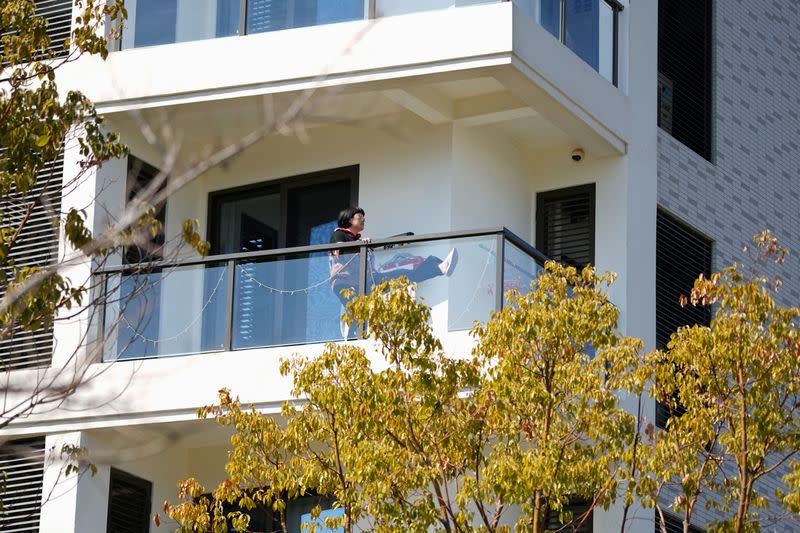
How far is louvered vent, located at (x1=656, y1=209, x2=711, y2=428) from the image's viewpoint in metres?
21.2

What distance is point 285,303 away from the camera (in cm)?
1888

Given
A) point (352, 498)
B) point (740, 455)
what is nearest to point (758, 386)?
point (740, 455)

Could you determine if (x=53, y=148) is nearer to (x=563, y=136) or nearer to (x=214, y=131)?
(x=214, y=131)

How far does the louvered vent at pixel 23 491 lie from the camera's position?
62.5 ft

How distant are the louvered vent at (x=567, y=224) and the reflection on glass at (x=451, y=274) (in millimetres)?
2559

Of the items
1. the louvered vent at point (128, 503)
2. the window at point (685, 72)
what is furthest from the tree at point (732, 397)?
the window at point (685, 72)

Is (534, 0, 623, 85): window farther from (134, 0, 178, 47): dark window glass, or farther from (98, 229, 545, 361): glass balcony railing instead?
(134, 0, 178, 47): dark window glass

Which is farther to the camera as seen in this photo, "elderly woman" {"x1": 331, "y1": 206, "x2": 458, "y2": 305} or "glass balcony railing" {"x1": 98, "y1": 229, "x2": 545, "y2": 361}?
"elderly woman" {"x1": 331, "y1": 206, "x2": 458, "y2": 305}

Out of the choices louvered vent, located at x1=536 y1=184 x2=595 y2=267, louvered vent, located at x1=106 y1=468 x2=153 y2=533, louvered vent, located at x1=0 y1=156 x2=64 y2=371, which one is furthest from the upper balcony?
louvered vent, located at x1=106 y1=468 x2=153 y2=533

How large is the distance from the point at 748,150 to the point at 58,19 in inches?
336

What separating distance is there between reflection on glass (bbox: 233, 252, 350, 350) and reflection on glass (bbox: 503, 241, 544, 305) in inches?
66.8

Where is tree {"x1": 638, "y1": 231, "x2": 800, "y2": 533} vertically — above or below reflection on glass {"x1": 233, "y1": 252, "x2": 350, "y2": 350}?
below

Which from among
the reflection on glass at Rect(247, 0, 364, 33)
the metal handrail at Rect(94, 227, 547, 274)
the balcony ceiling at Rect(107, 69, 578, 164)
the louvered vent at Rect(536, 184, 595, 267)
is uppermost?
the reflection on glass at Rect(247, 0, 364, 33)

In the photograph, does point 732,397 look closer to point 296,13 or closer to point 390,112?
point 390,112
